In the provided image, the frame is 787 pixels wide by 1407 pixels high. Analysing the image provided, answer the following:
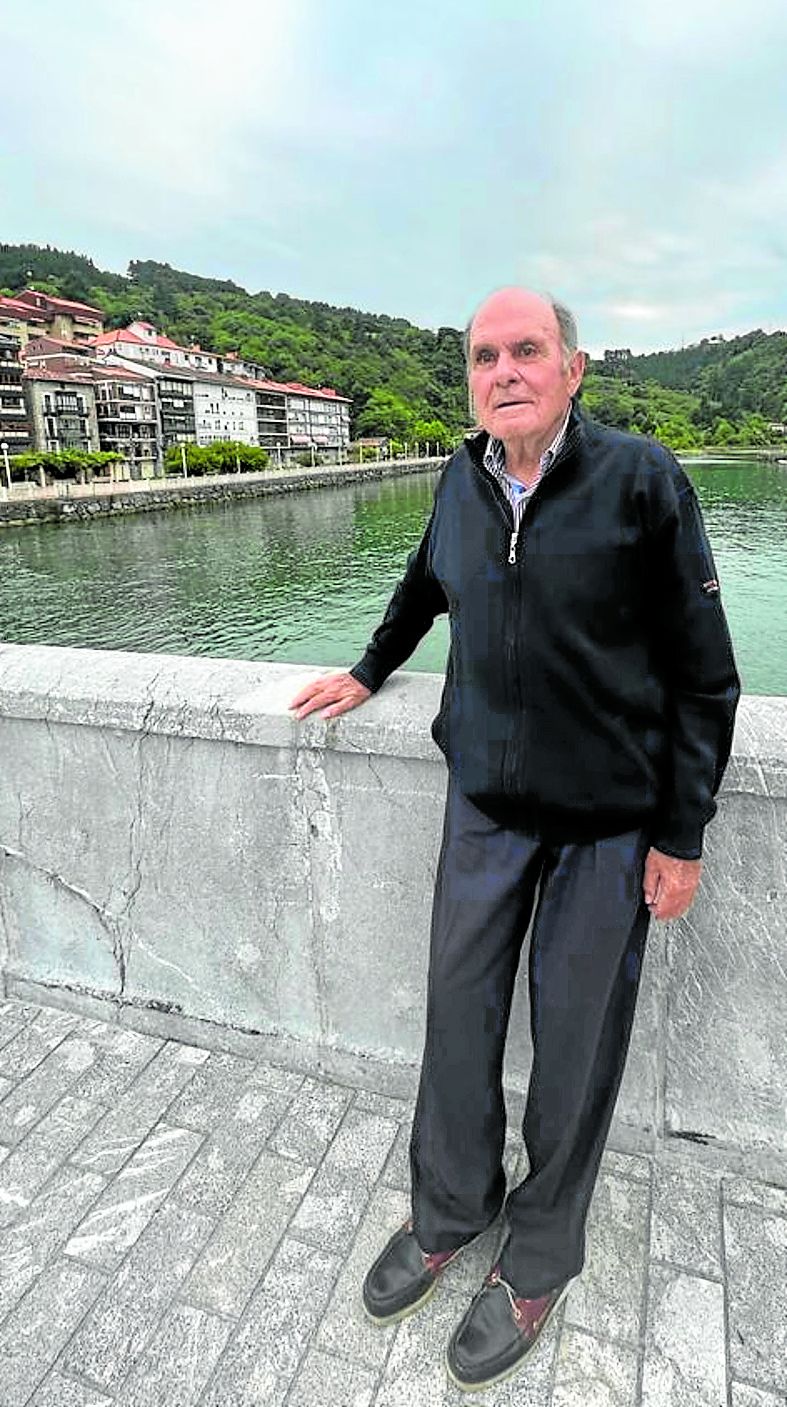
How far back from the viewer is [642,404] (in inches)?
3445

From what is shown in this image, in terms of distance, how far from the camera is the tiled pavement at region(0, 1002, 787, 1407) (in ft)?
4.55

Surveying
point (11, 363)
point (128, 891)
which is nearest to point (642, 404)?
point (11, 363)

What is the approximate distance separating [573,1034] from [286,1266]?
766 millimetres

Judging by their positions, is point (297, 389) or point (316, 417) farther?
point (316, 417)

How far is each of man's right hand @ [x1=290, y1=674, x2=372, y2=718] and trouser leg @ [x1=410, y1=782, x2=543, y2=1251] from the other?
387 mm

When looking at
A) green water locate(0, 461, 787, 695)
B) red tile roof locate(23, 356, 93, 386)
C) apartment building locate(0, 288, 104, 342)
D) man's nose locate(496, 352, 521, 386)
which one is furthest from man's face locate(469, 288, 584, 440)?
apartment building locate(0, 288, 104, 342)

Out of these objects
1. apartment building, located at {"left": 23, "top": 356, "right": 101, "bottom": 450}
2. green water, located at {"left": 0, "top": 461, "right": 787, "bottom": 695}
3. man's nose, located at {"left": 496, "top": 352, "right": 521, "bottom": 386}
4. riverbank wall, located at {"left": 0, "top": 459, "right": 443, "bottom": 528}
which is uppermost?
apartment building, located at {"left": 23, "top": 356, "right": 101, "bottom": 450}

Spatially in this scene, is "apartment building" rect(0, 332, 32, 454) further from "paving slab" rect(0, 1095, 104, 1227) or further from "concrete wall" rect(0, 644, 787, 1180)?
"paving slab" rect(0, 1095, 104, 1227)

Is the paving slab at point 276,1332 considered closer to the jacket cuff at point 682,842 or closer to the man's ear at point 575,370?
the jacket cuff at point 682,842

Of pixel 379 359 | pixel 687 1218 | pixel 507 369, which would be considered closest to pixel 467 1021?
pixel 687 1218

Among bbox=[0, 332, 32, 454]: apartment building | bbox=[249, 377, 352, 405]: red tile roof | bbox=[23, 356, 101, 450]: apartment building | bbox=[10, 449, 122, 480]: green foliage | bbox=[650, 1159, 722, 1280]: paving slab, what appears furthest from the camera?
bbox=[249, 377, 352, 405]: red tile roof

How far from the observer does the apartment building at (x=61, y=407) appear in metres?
59.8

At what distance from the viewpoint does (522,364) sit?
1294 millimetres

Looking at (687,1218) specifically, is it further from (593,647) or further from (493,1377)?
(593,647)
